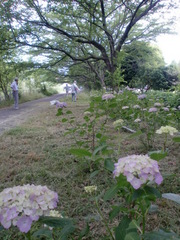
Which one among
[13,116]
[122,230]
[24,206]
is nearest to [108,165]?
[122,230]

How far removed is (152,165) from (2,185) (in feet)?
5.52

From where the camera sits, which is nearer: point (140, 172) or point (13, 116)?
→ point (140, 172)

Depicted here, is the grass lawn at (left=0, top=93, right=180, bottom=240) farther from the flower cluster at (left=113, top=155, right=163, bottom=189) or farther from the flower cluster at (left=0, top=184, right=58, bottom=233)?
the flower cluster at (left=0, top=184, right=58, bottom=233)

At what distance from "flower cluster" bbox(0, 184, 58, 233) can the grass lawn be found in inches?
13.2

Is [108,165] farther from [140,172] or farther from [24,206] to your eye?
[24,206]

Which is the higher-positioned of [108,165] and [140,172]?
[140,172]

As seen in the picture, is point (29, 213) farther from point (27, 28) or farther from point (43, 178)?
point (27, 28)

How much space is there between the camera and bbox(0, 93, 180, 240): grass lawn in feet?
4.36

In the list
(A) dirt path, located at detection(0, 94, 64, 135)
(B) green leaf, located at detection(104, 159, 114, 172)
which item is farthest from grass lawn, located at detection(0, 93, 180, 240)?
(A) dirt path, located at detection(0, 94, 64, 135)

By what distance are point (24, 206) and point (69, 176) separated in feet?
5.01

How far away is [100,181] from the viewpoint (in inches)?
74.4

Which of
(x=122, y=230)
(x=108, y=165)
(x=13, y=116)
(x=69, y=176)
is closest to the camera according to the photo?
(x=122, y=230)

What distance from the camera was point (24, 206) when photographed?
57 cm

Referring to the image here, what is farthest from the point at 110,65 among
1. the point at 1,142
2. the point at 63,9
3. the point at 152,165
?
the point at 152,165
